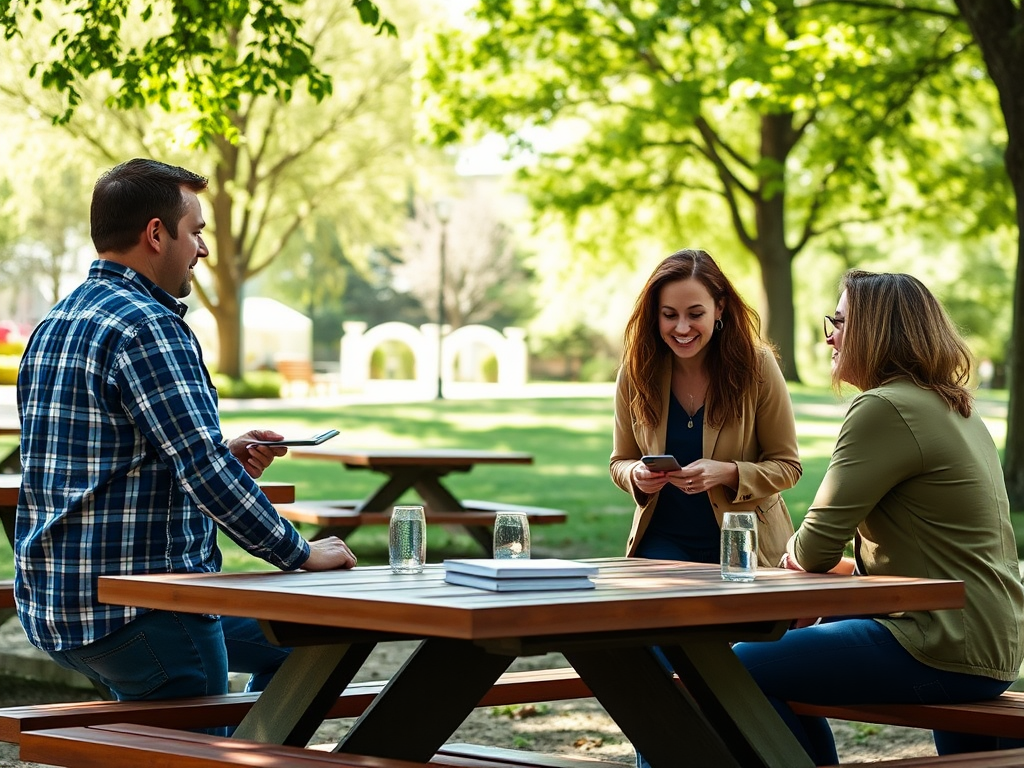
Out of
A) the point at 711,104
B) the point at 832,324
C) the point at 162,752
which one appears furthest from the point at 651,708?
the point at 711,104

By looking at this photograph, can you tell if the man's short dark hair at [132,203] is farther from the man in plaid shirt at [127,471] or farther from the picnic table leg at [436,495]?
the picnic table leg at [436,495]

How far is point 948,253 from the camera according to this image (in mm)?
43812

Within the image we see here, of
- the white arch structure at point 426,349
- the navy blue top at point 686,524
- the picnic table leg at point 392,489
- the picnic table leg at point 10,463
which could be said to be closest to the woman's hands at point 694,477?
the navy blue top at point 686,524

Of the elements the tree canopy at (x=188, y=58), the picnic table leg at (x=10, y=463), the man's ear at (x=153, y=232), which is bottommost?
the picnic table leg at (x=10, y=463)

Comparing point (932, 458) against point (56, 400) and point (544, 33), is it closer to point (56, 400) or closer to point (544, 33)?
point (56, 400)

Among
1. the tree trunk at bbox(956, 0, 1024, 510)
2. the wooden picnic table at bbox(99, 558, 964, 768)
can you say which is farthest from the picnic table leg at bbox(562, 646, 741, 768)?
the tree trunk at bbox(956, 0, 1024, 510)

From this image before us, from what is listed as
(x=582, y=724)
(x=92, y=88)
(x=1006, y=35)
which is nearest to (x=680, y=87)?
(x=1006, y=35)

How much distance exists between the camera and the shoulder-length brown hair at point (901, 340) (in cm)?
396

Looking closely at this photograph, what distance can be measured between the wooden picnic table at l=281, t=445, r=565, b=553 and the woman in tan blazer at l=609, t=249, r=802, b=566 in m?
4.47

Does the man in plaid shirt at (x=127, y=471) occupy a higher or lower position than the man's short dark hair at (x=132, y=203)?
lower

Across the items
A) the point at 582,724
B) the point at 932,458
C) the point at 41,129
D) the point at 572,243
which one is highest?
the point at 41,129

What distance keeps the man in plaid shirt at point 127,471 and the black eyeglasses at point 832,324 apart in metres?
1.59

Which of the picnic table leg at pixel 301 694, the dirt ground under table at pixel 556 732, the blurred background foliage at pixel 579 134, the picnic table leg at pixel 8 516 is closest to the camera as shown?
the picnic table leg at pixel 301 694

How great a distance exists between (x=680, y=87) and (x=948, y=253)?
2533cm
